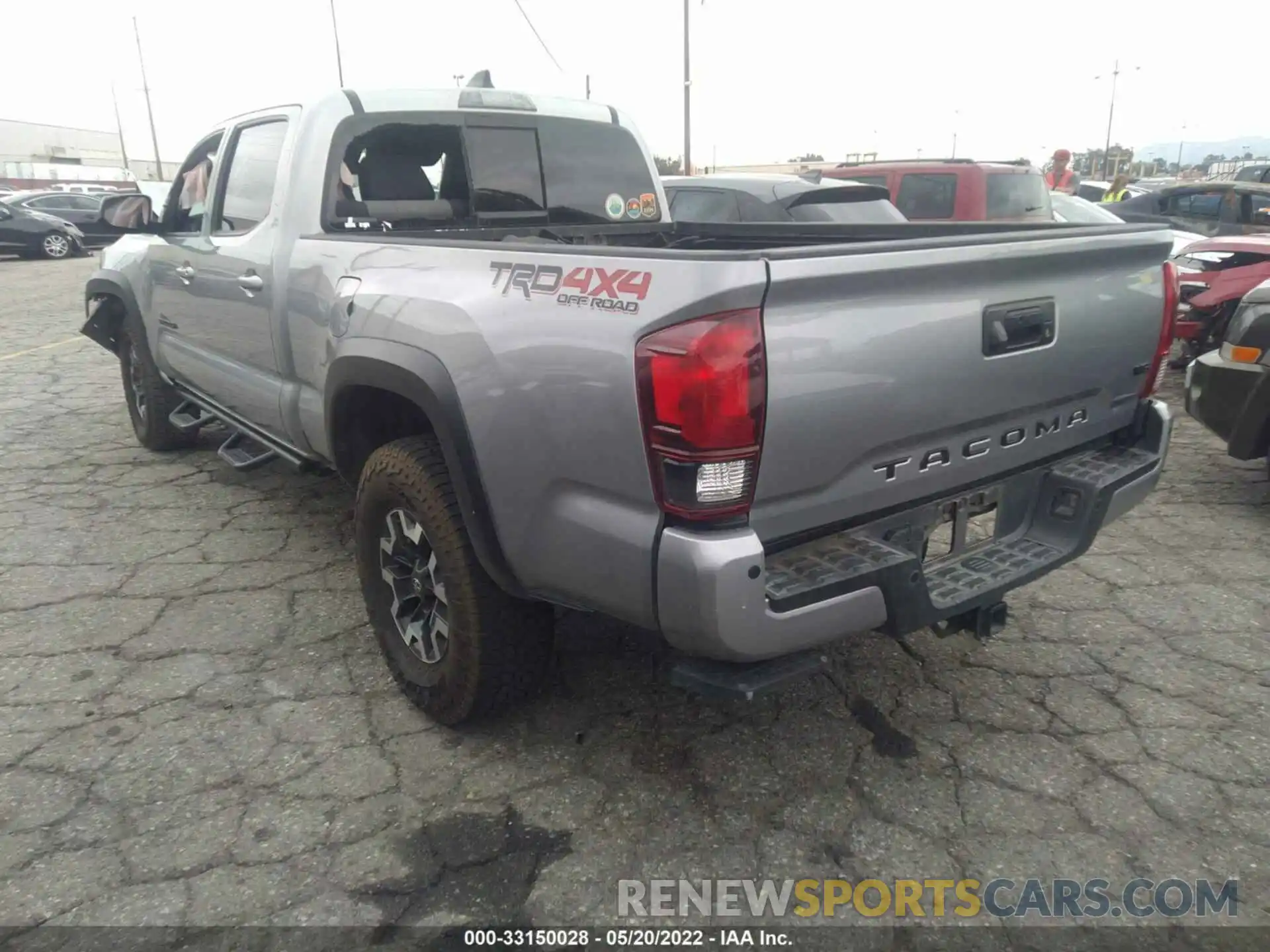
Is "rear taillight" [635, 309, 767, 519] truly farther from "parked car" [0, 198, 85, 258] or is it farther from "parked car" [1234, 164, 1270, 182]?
"parked car" [0, 198, 85, 258]

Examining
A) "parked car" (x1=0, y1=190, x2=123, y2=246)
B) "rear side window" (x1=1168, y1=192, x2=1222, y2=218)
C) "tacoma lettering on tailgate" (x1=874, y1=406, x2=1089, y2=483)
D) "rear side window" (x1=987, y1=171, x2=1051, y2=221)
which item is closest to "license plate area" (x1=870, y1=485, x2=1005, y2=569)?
"tacoma lettering on tailgate" (x1=874, y1=406, x2=1089, y2=483)

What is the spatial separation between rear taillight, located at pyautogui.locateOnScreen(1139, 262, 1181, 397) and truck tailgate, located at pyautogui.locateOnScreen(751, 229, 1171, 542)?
44 millimetres

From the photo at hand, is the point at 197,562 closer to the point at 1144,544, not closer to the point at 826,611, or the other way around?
the point at 826,611

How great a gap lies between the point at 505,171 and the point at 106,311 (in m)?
3.23

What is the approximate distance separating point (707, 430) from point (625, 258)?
0.44 m

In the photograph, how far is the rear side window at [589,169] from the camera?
3928mm

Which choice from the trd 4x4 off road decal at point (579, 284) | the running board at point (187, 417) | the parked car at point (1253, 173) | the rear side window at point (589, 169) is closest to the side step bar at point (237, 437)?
the running board at point (187, 417)

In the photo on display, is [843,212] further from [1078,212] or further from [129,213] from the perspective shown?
[129,213]

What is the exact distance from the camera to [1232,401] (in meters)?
4.34

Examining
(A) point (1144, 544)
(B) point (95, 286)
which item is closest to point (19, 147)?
(B) point (95, 286)

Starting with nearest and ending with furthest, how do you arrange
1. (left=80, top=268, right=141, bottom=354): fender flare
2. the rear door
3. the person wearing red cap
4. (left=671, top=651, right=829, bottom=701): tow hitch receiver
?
(left=671, top=651, right=829, bottom=701): tow hitch receiver, the rear door, (left=80, top=268, right=141, bottom=354): fender flare, the person wearing red cap

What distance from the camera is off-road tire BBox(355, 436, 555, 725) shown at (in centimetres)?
253

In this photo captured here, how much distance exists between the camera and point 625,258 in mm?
2041

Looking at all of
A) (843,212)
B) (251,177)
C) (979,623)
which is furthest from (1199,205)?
(251,177)
